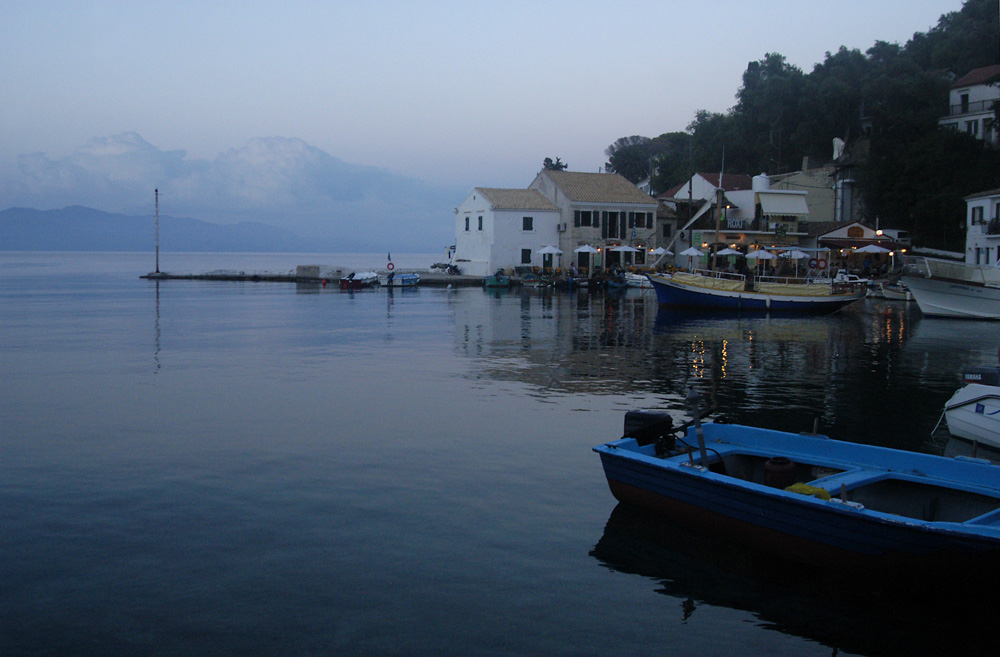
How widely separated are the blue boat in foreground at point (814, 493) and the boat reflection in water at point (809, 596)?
0.24m

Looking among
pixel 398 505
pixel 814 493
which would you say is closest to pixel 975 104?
pixel 814 493

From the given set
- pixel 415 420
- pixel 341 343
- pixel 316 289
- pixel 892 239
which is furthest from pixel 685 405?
pixel 316 289

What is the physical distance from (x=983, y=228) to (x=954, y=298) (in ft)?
34.0

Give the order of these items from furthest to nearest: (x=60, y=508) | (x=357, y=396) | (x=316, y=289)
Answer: (x=316, y=289), (x=357, y=396), (x=60, y=508)

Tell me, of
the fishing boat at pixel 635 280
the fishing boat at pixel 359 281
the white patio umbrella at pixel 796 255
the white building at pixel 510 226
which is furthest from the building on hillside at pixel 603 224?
the fishing boat at pixel 359 281

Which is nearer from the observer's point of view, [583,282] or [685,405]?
[685,405]

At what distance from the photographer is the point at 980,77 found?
65938 mm

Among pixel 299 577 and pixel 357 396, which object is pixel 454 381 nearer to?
pixel 357 396

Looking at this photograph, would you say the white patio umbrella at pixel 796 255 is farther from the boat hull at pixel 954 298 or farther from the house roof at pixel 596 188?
the boat hull at pixel 954 298

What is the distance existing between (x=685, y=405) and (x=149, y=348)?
19.6m

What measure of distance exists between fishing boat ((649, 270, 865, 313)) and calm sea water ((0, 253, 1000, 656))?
15.2 metres

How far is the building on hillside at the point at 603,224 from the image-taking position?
222 ft

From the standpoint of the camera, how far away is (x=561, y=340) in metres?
30.8

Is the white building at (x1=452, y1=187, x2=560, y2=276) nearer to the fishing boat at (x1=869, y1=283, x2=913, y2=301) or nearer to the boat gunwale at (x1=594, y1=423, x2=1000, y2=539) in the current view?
the fishing boat at (x1=869, y1=283, x2=913, y2=301)
